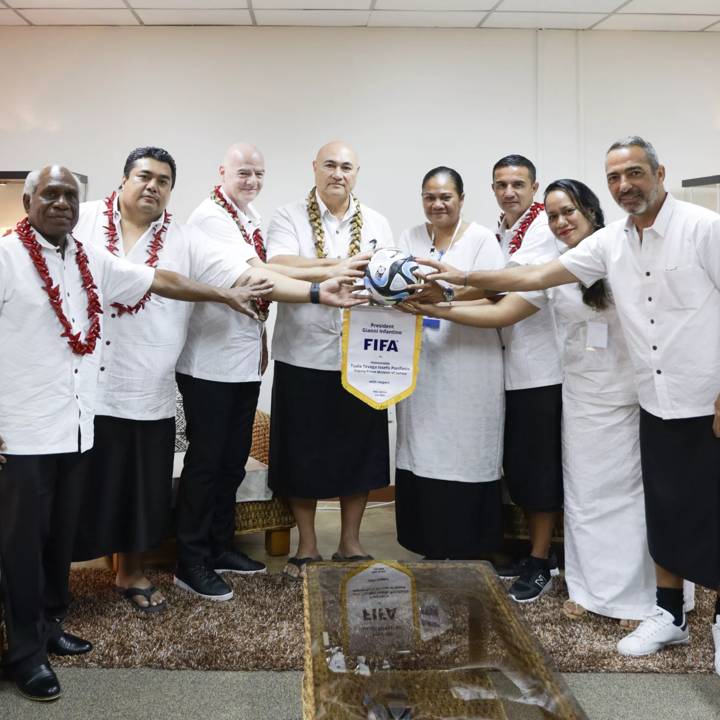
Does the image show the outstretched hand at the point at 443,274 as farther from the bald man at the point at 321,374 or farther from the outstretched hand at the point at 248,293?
the outstretched hand at the point at 248,293

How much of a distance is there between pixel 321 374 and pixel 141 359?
2.66 feet

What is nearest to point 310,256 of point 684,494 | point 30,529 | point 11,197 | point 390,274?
point 390,274

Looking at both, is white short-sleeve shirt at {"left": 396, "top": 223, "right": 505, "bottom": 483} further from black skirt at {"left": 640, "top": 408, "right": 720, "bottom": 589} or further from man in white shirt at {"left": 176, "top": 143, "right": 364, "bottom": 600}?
black skirt at {"left": 640, "top": 408, "right": 720, "bottom": 589}

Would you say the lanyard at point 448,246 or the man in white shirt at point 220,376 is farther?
the lanyard at point 448,246

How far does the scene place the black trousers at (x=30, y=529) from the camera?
2.45 m

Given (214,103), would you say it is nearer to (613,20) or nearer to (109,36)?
(109,36)

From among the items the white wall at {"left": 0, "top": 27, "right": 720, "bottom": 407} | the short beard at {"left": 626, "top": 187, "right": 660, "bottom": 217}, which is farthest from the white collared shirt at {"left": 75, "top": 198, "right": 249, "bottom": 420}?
the white wall at {"left": 0, "top": 27, "right": 720, "bottom": 407}

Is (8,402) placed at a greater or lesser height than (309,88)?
lesser

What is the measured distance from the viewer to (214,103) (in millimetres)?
5324

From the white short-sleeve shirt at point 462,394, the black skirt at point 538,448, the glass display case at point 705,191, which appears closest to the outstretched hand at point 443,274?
the white short-sleeve shirt at point 462,394

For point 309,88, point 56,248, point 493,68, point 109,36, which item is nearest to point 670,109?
point 493,68

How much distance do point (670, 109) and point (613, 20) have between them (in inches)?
29.8

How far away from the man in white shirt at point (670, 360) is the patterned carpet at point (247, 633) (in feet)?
0.40

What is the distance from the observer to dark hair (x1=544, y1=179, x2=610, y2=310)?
10.0 ft
